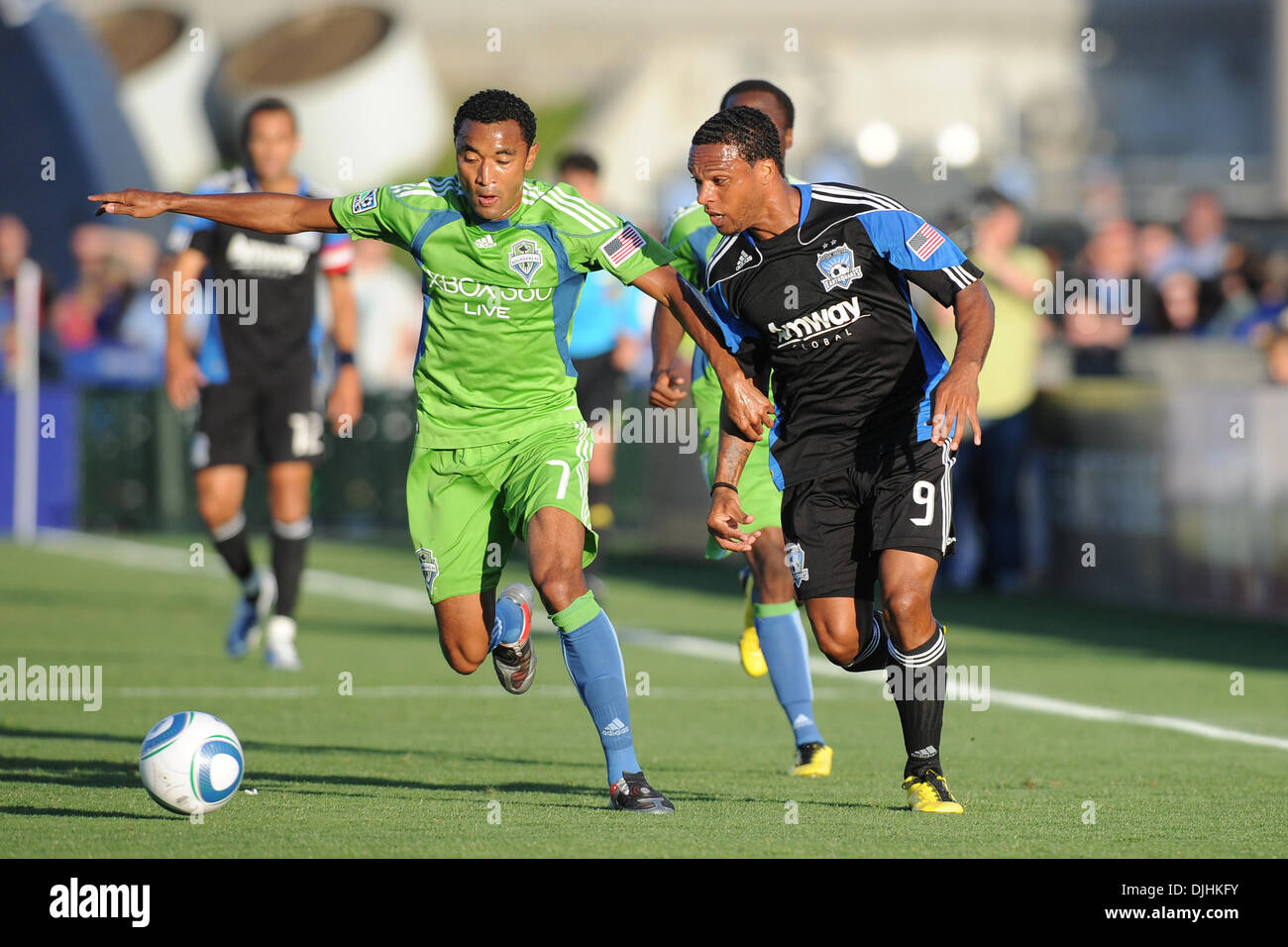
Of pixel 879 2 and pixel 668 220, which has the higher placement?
pixel 879 2

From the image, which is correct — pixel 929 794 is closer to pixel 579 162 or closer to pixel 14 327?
pixel 579 162

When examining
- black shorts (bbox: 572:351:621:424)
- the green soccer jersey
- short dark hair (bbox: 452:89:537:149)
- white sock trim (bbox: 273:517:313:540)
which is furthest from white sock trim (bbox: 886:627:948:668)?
black shorts (bbox: 572:351:621:424)

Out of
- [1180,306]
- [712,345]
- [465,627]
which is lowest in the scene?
[465,627]

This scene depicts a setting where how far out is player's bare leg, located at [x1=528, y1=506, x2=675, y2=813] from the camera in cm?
705

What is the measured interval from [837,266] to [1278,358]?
7053mm

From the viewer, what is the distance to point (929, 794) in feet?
22.7

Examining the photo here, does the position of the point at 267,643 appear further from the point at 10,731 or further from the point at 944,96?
the point at 944,96

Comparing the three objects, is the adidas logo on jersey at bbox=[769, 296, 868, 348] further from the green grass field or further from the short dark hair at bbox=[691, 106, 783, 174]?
the green grass field

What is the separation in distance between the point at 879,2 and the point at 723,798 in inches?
2277

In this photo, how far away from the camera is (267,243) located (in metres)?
11.3

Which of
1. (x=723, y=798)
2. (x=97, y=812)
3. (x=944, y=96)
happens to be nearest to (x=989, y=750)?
(x=723, y=798)

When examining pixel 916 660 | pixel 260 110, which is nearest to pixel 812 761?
pixel 916 660

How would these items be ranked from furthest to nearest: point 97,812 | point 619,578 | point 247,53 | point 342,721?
point 247,53 < point 619,578 < point 342,721 < point 97,812

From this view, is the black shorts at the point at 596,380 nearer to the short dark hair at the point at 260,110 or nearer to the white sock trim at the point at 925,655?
the short dark hair at the point at 260,110
